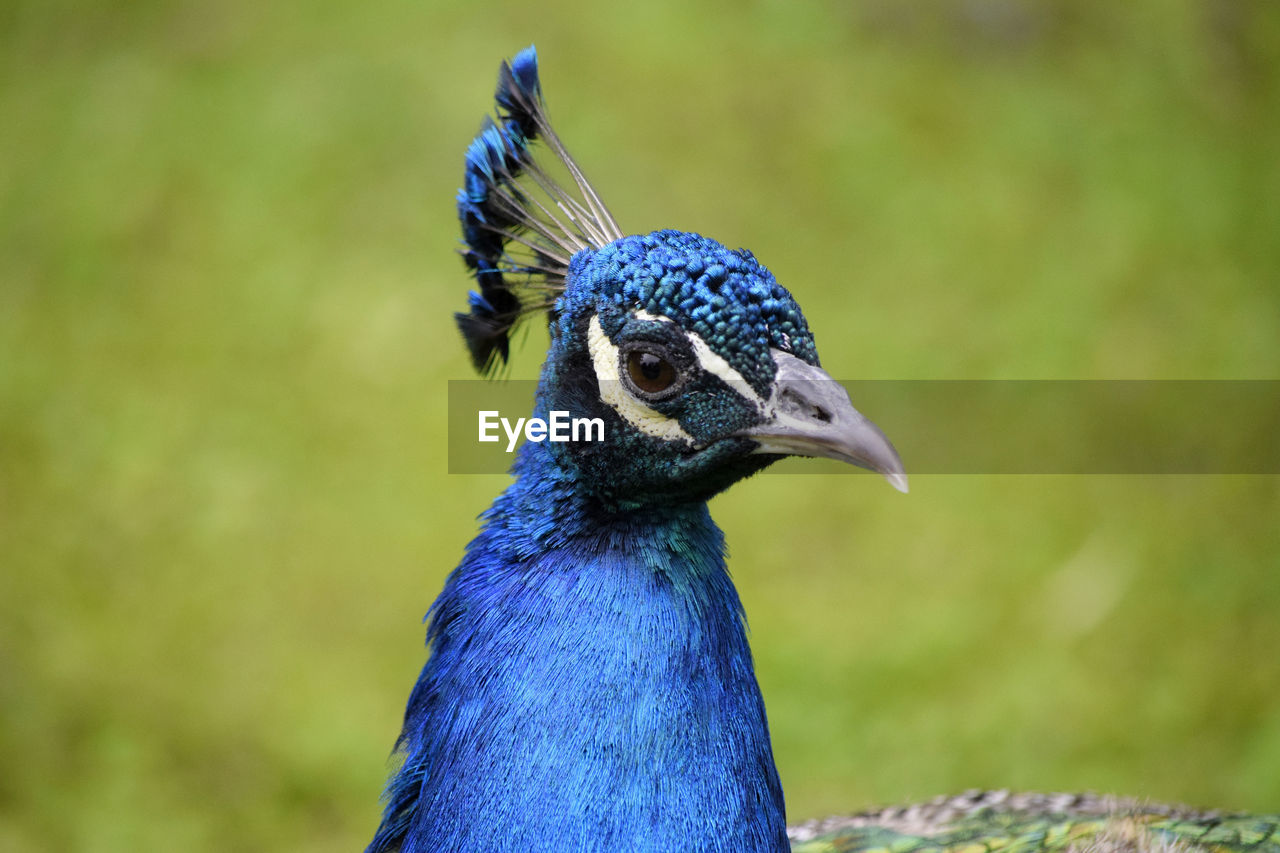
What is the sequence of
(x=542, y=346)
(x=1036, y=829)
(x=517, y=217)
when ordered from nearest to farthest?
1. (x=517, y=217)
2. (x=1036, y=829)
3. (x=542, y=346)

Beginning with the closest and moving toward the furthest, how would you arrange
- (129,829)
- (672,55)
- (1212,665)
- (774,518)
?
(129,829)
(1212,665)
(774,518)
(672,55)

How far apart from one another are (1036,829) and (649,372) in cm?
116

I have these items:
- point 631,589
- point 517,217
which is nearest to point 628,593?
point 631,589

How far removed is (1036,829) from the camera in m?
2.11

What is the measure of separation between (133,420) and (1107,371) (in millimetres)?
3371

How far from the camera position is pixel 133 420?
4152 millimetres

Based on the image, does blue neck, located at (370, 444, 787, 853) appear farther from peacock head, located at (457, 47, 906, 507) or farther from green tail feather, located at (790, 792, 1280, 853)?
green tail feather, located at (790, 792, 1280, 853)

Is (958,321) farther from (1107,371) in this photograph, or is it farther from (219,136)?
(219,136)

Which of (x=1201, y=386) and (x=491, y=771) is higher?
(x=1201, y=386)

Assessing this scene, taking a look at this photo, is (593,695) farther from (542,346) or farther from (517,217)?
(542,346)

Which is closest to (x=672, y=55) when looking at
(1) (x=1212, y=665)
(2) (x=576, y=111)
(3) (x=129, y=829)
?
(2) (x=576, y=111)

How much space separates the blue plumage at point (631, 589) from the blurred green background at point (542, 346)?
205 centimetres

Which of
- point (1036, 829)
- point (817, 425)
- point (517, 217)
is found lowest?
point (1036, 829)

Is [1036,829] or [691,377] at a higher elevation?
[691,377]
